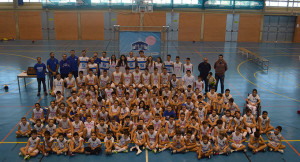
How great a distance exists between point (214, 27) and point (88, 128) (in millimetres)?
29975

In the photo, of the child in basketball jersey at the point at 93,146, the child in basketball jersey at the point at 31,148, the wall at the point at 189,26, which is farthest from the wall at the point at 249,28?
the child in basketball jersey at the point at 31,148

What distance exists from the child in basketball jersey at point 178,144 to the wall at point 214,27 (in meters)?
29.4

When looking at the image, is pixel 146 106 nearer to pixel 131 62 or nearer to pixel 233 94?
pixel 131 62

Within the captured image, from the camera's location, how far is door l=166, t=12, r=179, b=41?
3478 cm

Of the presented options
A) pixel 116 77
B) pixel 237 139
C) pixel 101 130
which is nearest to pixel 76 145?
pixel 101 130

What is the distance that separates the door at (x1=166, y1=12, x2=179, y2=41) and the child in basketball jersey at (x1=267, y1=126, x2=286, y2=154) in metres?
27.8

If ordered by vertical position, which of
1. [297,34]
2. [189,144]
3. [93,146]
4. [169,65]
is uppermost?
[297,34]

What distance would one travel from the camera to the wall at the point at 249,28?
3512 centimetres

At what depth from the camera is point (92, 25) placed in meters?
34.7

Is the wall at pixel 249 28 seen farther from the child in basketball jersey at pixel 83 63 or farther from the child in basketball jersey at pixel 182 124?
the child in basketball jersey at pixel 182 124

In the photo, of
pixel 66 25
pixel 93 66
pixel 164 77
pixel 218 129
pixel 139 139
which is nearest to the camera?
pixel 139 139

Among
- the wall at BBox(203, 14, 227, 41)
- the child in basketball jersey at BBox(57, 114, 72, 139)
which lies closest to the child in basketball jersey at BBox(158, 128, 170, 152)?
the child in basketball jersey at BBox(57, 114, 72, 139)

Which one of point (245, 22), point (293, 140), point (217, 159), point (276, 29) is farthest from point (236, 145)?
point (276, 29)

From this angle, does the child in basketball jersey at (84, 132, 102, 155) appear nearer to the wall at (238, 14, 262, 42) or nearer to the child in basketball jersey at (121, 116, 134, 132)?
the child in basketball jersey at (121, 116, 134, 132)
